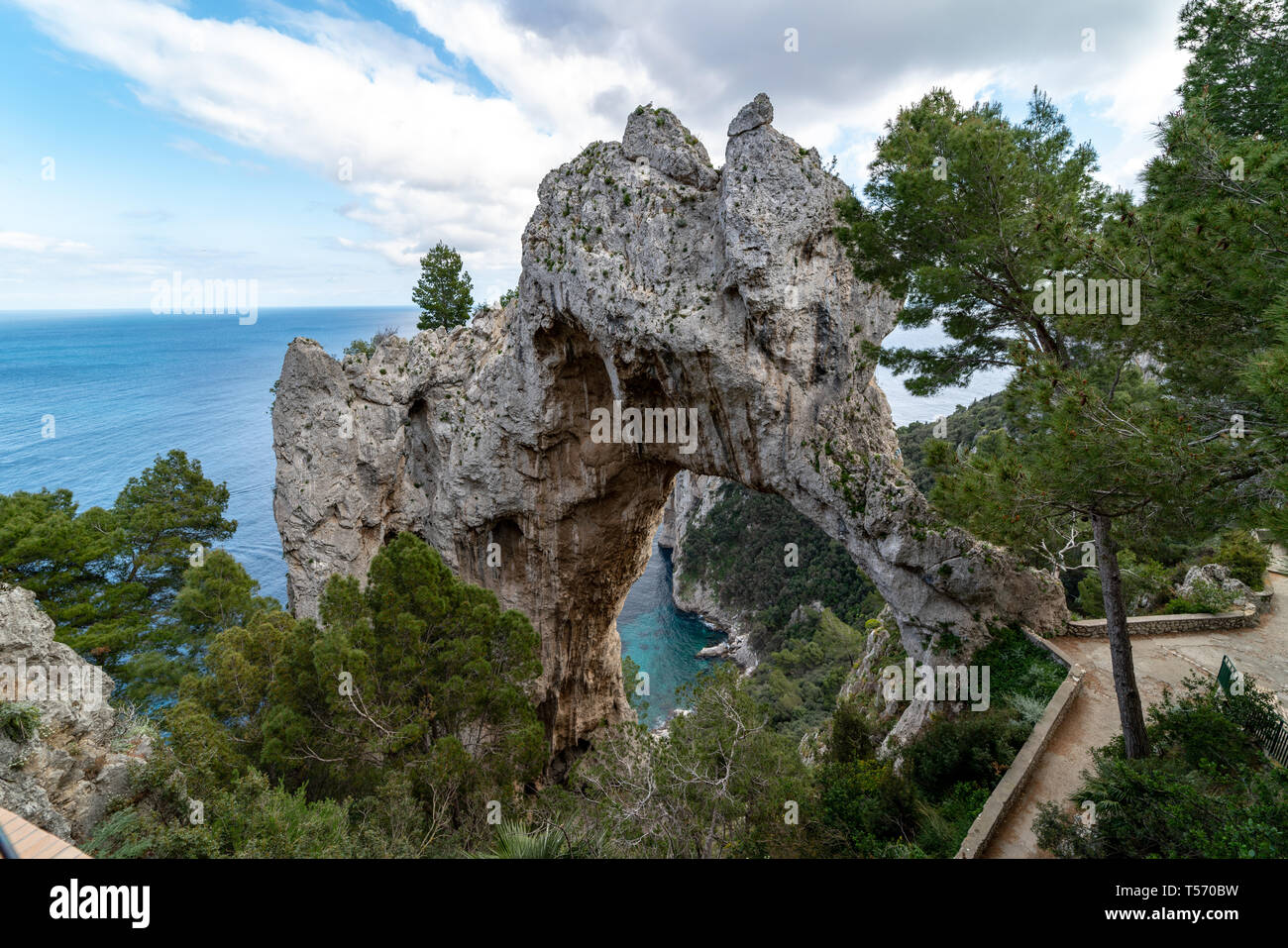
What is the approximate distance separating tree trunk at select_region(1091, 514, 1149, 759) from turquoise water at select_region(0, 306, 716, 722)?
34.0 metres

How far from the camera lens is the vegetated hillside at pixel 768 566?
48.2 m

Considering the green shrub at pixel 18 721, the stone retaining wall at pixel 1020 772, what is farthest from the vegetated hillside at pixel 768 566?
the green shrub at pixel 18 721

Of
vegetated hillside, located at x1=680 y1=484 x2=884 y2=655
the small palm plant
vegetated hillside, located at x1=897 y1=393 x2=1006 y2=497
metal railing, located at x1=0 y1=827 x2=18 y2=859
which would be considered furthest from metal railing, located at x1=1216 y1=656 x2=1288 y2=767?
vegetated hillside, located at x1=680 y1=484 x2=884 y2=655

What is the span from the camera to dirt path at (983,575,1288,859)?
26.4ft

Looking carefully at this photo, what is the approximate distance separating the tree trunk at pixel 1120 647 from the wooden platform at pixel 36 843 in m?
11.9

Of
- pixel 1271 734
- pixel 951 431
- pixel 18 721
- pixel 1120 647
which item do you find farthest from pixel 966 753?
pixel 951 431

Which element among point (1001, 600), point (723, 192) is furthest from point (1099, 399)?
point (723, 192)

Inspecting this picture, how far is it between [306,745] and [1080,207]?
15.5m

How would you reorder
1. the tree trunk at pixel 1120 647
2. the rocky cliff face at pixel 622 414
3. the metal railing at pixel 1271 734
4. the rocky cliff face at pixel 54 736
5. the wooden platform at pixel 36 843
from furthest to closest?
the rocky cliff face at pixel 622 414 → the tree trunk at pixel 1120 647 → the metal railing at pixel 1271 734 → the rocky cliff face at pixel 54 736 → the wooden platform at pixel 36 843

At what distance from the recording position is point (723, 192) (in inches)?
510

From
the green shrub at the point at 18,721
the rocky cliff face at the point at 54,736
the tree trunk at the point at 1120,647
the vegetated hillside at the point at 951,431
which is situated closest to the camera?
the rocky cliff face at the point at 54,736

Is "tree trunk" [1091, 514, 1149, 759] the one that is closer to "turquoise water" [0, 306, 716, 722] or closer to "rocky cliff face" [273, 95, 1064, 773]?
"rocky cliff face" [273, 95, 1064, 773]

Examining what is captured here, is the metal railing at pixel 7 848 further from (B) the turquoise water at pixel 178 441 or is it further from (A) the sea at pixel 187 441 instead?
(B) the turquoise water at pixel 178 441
